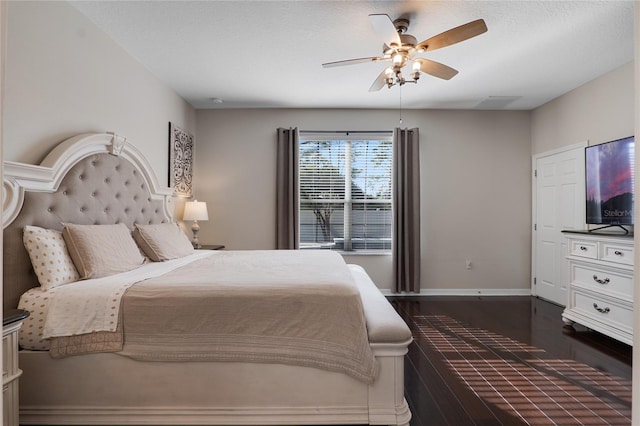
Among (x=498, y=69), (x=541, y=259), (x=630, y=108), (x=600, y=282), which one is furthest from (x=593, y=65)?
(x=541, y=259)

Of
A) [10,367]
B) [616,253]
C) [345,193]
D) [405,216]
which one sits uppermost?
[345,193]

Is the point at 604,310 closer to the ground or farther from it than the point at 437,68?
closer to the ground

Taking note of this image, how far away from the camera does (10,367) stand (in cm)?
147

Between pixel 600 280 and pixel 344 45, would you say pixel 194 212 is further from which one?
pixel 600 280

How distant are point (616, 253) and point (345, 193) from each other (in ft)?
9.53

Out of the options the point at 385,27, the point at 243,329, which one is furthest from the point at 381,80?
the point at 243,329

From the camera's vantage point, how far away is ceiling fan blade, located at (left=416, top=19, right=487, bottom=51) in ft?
6.74

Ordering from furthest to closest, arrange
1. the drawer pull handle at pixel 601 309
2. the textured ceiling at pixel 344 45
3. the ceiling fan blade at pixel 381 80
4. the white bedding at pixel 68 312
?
the drawer pull handle at pixel 601 309 < the ceiling fan blade at pixel 381 80 < the textured ceiling at pixel 344 45 < the white bedding at pixel 68 312

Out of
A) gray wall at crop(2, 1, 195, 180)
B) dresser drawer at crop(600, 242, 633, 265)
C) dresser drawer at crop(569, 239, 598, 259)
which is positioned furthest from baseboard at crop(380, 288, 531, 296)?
gray wall at crop(2, 1, 195, 180)

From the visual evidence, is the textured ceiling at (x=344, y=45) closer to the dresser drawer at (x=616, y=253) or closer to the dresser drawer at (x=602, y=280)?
the dresser drawer at (x=616, y=253)

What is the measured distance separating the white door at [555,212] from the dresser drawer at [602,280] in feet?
2.42

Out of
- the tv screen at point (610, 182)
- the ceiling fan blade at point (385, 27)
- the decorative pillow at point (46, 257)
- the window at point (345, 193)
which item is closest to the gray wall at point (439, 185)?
the window at point (345, 193)

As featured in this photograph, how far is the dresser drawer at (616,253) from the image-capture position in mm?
2836

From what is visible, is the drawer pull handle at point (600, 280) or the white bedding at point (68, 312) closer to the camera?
the white bedding at point (68, 312)
